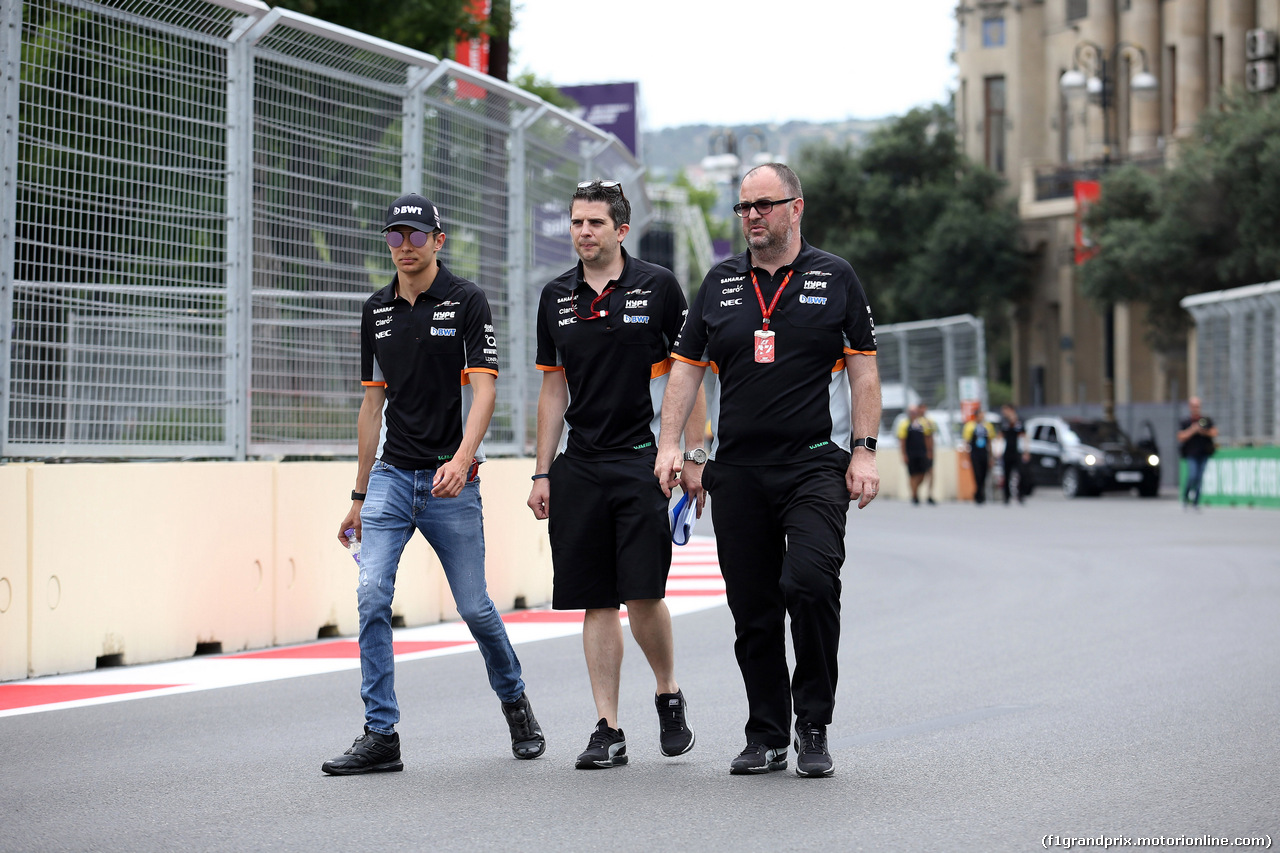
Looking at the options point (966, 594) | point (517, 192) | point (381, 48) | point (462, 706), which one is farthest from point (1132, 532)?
point (462, 706)

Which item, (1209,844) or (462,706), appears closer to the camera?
(1209,844)

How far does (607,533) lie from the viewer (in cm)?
620

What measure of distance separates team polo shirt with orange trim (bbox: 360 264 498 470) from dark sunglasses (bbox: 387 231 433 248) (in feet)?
0.52

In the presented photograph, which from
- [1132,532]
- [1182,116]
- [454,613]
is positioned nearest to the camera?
[454,613]

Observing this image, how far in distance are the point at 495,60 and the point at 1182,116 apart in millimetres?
29316

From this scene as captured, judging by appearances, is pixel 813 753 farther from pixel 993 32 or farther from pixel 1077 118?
pixel 993 32

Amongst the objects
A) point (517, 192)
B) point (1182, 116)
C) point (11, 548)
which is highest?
point (1182, 116)

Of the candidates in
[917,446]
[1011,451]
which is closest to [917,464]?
[917,446]

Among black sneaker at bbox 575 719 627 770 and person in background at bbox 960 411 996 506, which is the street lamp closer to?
person in background at bbox 960 411 996 506

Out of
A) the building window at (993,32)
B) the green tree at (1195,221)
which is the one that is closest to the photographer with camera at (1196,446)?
the green tree at (1195,221)

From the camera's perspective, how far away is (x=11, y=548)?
27.1 feet

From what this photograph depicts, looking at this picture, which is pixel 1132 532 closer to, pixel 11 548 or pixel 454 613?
pixel 454 613

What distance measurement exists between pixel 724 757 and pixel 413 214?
2.24m

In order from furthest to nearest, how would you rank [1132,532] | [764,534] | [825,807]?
[1132,532], [764,534], [825,807]
